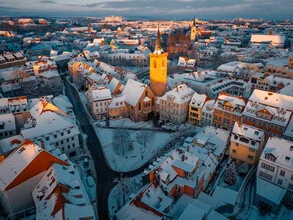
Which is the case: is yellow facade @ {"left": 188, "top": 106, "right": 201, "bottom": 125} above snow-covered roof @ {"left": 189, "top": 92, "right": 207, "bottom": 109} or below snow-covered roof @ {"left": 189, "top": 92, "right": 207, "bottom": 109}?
below

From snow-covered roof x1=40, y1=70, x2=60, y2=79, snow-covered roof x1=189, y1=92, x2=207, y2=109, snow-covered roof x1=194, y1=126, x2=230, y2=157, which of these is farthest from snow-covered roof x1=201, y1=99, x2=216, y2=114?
snow-covered roof x1=40, y1=70, x2=60, y2=79

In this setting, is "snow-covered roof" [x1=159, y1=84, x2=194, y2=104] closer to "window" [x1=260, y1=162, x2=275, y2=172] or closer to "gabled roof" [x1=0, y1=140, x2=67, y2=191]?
"window" [x1=260, y1=162, x2=275, y2=172]

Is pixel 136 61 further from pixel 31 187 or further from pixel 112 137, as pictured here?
pixel 31 187

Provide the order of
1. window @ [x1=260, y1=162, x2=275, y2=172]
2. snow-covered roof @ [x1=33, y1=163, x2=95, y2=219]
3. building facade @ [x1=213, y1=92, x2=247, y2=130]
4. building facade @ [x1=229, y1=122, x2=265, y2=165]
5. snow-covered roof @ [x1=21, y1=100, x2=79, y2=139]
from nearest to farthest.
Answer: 1. snow-covered roof @ [x1=33, y1=163, x2=95, y2=219]
2. window @ [x1=260, y1=162, x2=275, y2=172]
3. building facade @ [x1=229, y1=122, x2=265, y2=165]
4. snow-covered roof @ [x1=21, y1=100, x2=79, y2=139]
5. building facade @ [x1=213, y1=92, x2=247, y2=130]

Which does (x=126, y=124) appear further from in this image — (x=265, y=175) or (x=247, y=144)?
(x=265, y=175)

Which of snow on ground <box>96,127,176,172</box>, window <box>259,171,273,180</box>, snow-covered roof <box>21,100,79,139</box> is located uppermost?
snow-covered roof <box>21,100,79,139</box>

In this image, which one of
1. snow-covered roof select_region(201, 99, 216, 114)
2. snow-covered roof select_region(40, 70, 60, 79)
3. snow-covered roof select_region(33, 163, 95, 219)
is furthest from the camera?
snow-covered roof select_region(40, 70, 60, 79)

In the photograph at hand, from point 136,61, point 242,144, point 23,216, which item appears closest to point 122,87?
point 242,144

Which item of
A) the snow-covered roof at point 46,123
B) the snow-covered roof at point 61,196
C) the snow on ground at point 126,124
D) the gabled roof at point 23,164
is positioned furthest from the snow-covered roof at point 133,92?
the gabled roof at point 23,164
